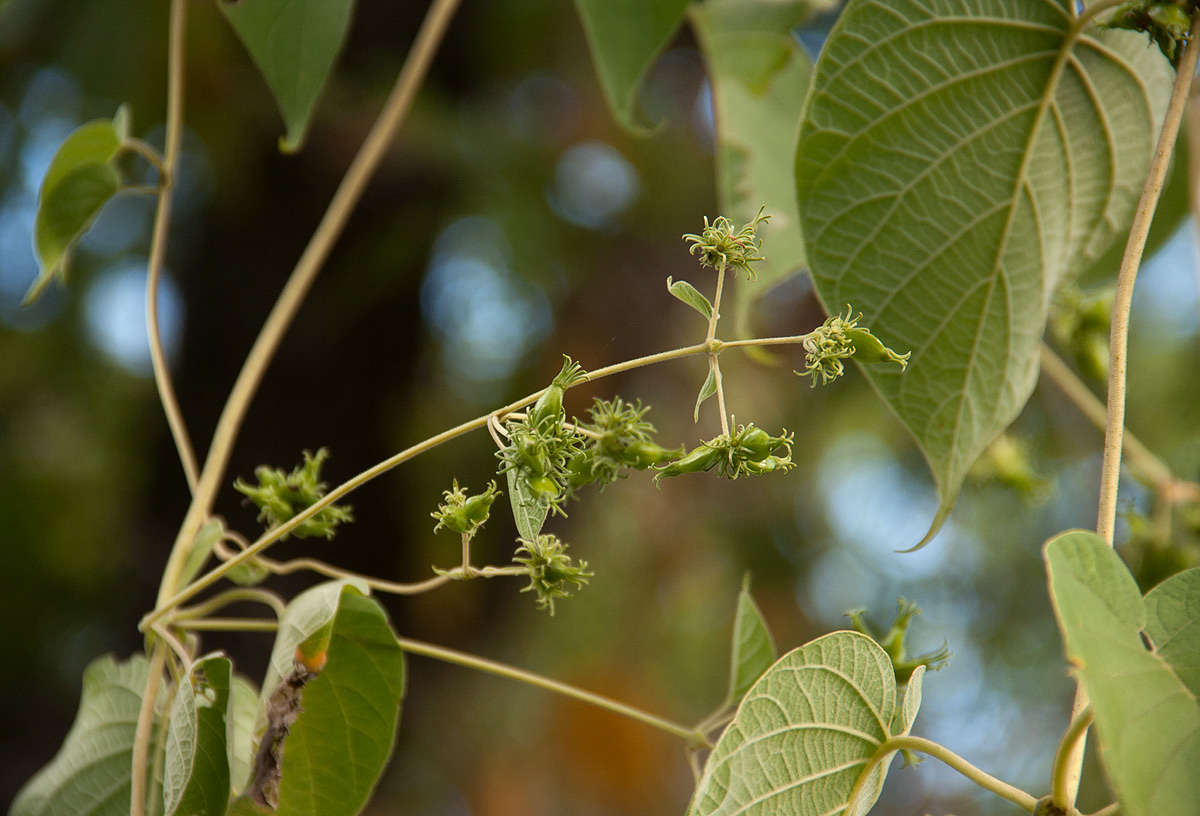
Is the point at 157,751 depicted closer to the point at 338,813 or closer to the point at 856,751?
the point at 338,813

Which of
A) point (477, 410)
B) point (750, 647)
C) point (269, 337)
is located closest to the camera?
point (750, 647)

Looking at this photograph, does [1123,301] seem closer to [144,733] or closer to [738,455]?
[738,455]

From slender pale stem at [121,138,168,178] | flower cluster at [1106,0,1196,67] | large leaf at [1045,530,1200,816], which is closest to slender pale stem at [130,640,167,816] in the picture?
slender pale stem at [121,138,168,178]

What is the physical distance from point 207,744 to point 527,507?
8.8 inches

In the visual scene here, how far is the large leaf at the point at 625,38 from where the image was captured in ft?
2.10

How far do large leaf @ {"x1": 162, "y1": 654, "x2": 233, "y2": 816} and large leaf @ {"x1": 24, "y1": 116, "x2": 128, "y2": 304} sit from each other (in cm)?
28

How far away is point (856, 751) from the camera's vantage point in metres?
0.41

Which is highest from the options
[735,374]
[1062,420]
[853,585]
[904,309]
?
[904,309]

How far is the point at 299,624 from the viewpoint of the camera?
43 cm

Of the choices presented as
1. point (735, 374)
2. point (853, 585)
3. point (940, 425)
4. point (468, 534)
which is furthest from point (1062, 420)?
point (468, 534)

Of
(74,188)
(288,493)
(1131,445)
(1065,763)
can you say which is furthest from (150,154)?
(1131,445)

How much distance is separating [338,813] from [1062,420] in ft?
4.30

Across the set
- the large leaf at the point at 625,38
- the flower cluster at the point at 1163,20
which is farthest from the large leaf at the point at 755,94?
the flower cluster at the point at 1163,20

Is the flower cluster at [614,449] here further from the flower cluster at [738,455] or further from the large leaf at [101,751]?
the large leaf at [101,751]
